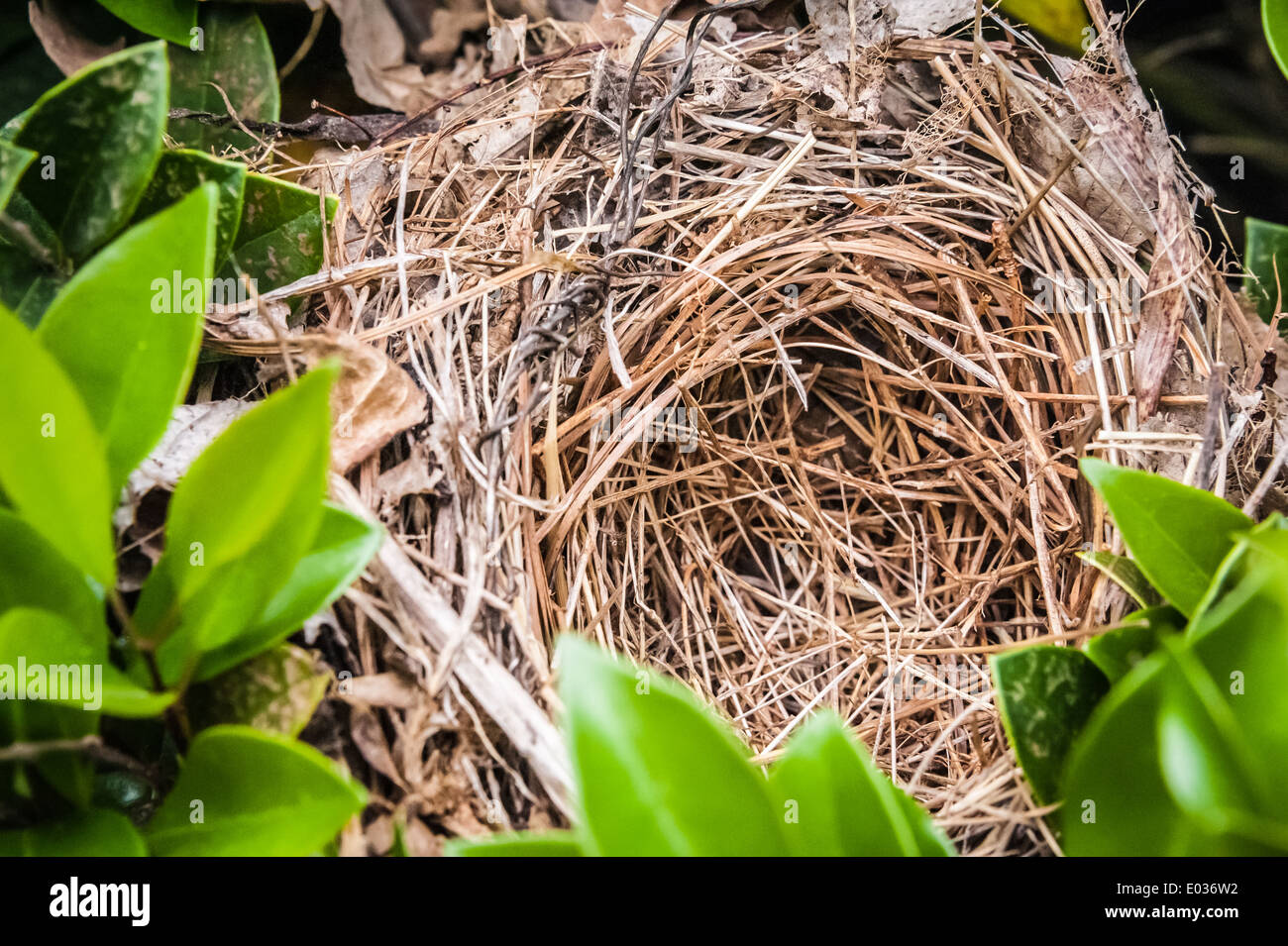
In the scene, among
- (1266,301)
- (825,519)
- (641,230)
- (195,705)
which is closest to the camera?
(195,705)

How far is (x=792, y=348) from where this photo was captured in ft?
3.14

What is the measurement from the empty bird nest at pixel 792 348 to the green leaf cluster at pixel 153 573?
151 millimetres

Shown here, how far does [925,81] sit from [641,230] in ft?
1.26

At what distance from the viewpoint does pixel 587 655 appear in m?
0.36

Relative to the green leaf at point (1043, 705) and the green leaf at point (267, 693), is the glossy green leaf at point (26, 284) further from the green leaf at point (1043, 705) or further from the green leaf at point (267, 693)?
the green leaf at point (1043, 705)

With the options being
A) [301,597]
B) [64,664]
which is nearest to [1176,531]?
[301,597]

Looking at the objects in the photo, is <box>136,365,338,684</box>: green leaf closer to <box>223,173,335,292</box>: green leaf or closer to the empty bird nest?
the empty bird nest

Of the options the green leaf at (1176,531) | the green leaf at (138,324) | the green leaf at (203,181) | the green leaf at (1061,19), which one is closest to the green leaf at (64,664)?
the green leaf at (138,324)

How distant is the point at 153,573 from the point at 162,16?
0.64 metres

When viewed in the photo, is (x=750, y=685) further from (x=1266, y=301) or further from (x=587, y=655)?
(x=1266, y=301)

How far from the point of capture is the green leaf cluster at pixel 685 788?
13.9 inches

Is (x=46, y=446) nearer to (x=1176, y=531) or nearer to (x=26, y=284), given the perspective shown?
(x=26, y=284)

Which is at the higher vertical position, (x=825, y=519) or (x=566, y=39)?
(x=566, y=39)
